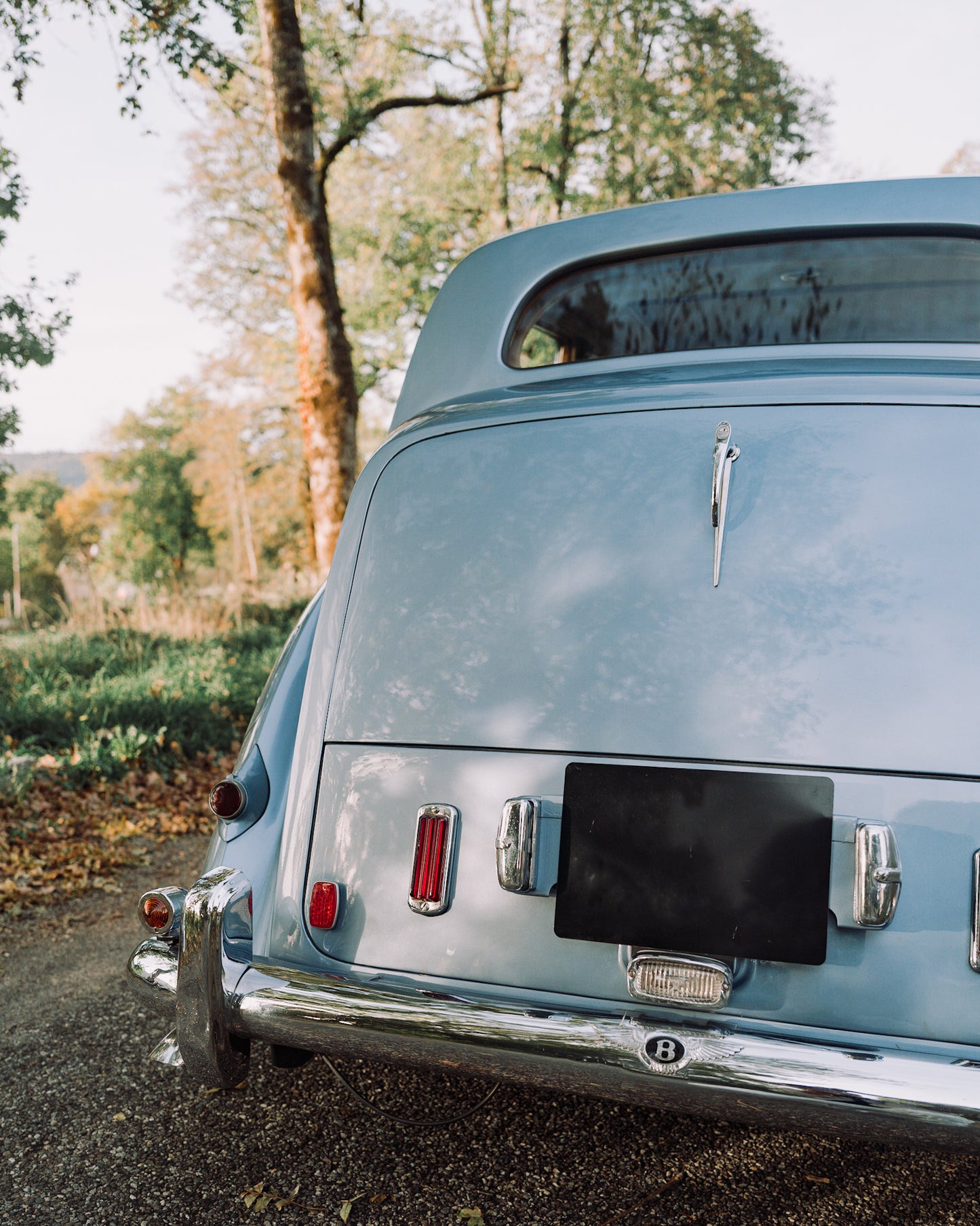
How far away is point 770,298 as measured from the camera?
8.64 ft

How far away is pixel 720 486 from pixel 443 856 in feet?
3.08

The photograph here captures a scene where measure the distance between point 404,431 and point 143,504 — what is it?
194ft

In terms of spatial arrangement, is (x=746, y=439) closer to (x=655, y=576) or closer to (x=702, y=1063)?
(x=655, y=576)

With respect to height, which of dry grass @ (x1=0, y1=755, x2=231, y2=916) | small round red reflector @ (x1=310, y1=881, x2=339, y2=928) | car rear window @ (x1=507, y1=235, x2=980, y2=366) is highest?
car rear window @ (x1=507, y1=235, x2=980, y2=366)

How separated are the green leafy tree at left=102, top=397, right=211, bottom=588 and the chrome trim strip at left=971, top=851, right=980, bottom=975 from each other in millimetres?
58132

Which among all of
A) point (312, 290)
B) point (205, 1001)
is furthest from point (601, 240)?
point (312, 290)

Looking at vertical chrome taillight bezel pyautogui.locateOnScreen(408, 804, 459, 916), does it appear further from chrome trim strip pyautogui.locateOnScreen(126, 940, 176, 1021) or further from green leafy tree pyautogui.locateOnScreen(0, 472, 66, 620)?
green leafy tree pyautogui.locateOnScreen(0, 472, 66, 620)

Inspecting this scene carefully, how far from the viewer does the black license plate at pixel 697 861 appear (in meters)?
1.65

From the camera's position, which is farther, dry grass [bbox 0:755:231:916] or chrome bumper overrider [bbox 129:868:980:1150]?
dry grass [bbox 0:755:231:916]

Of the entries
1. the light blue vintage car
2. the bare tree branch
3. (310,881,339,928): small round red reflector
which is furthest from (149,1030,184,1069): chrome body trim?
the bare tree branch

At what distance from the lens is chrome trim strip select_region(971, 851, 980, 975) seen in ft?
5.17

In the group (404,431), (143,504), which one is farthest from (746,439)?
(143,504)

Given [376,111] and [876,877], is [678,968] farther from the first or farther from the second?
[376,111]

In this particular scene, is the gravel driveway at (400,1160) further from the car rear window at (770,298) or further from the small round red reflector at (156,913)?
the car rear window at (770,298)
